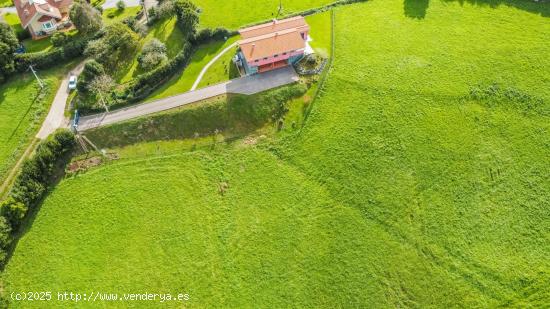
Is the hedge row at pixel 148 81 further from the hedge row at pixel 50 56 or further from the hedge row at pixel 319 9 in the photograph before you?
the hedge row at pixel 319 9

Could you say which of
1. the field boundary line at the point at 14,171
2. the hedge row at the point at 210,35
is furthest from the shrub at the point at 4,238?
the hedge row at the point at 210,35

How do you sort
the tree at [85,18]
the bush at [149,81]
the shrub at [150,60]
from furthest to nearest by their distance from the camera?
the tree at [85,18] → the shrub at [150,60] → the bush at [149,81]

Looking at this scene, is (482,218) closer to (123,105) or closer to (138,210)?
(138,210)

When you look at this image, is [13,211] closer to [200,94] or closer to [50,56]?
[50,56]

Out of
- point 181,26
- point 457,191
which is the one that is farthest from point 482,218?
point 181,26

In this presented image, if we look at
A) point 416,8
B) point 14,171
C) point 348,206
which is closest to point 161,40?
point 14,171
